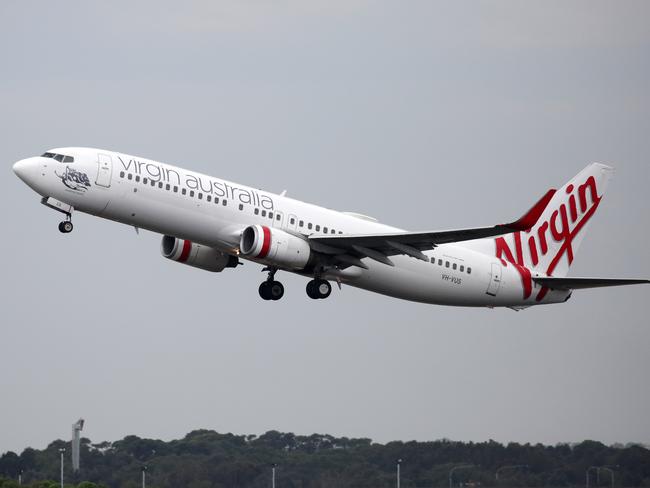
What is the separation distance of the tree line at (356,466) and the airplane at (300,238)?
21697 mm

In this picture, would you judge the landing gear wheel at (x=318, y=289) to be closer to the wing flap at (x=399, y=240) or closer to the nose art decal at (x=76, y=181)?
the wing flap at (x=399, y=240)

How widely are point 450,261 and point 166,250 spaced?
12.6 metres

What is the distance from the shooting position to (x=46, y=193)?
54.3m

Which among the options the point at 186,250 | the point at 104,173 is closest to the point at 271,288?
the point at 186,250

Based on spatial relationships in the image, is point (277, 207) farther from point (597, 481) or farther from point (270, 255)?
point (597, 481)

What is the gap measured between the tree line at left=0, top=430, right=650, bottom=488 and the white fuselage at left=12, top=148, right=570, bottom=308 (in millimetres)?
25510

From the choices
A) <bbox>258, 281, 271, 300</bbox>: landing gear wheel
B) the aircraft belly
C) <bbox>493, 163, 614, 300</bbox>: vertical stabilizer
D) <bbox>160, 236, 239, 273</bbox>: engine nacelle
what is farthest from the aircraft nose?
<bbox>493, 163, 614, 300</bbox>: vertical stabilizer

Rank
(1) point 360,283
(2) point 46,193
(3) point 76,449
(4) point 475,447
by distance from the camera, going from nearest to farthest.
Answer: (2) point 46,193 < (1) point 360,283 < (4) point 475,447 < (3) point 76,449

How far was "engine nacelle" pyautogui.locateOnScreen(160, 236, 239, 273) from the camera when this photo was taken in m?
60.7

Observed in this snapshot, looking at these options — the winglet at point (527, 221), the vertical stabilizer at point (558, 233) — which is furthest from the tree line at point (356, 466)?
the winglet at point (527, 221)

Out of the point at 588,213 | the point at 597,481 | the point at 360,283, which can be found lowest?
the point at 597,481

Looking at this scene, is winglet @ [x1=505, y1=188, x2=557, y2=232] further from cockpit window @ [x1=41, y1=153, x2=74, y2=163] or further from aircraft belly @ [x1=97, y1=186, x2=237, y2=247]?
cockpit window @ [x1=41, y1=153, x2=74, y2=163]

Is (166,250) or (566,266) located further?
(566,266)

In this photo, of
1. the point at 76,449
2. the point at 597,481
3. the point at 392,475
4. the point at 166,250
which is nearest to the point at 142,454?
the point at 76,449
